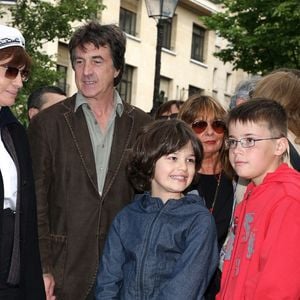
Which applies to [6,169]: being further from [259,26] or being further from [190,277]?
[259,26]

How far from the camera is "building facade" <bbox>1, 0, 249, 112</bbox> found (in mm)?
30203

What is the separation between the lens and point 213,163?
16.3ft

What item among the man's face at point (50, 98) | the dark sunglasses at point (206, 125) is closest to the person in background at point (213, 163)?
the dark sunglasses at point (206, 125)

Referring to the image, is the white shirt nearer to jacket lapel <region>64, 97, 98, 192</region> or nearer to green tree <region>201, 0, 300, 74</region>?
jacket lapel <region>64, 97, 98, 192</region>


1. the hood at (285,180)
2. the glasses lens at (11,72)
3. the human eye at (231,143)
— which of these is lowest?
the hood at (285,180)

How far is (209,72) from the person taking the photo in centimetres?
3809

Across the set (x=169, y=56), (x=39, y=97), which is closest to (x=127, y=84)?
(x=169, y=56)

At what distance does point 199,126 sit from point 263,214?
1.87m

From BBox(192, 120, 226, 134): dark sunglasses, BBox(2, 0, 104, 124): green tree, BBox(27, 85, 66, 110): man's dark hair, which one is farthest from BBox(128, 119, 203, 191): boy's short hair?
BBox(2, 0, 104, 124): green tree

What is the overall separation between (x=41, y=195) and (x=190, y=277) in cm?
126

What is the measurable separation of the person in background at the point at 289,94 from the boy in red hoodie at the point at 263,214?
0.75 ft

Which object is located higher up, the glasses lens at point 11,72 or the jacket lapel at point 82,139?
the glasses lens at point 11,72

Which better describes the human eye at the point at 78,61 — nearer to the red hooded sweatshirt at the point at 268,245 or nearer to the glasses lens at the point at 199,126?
the glasses lens at the point at 199,126

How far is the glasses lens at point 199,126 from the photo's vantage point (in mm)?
5055
